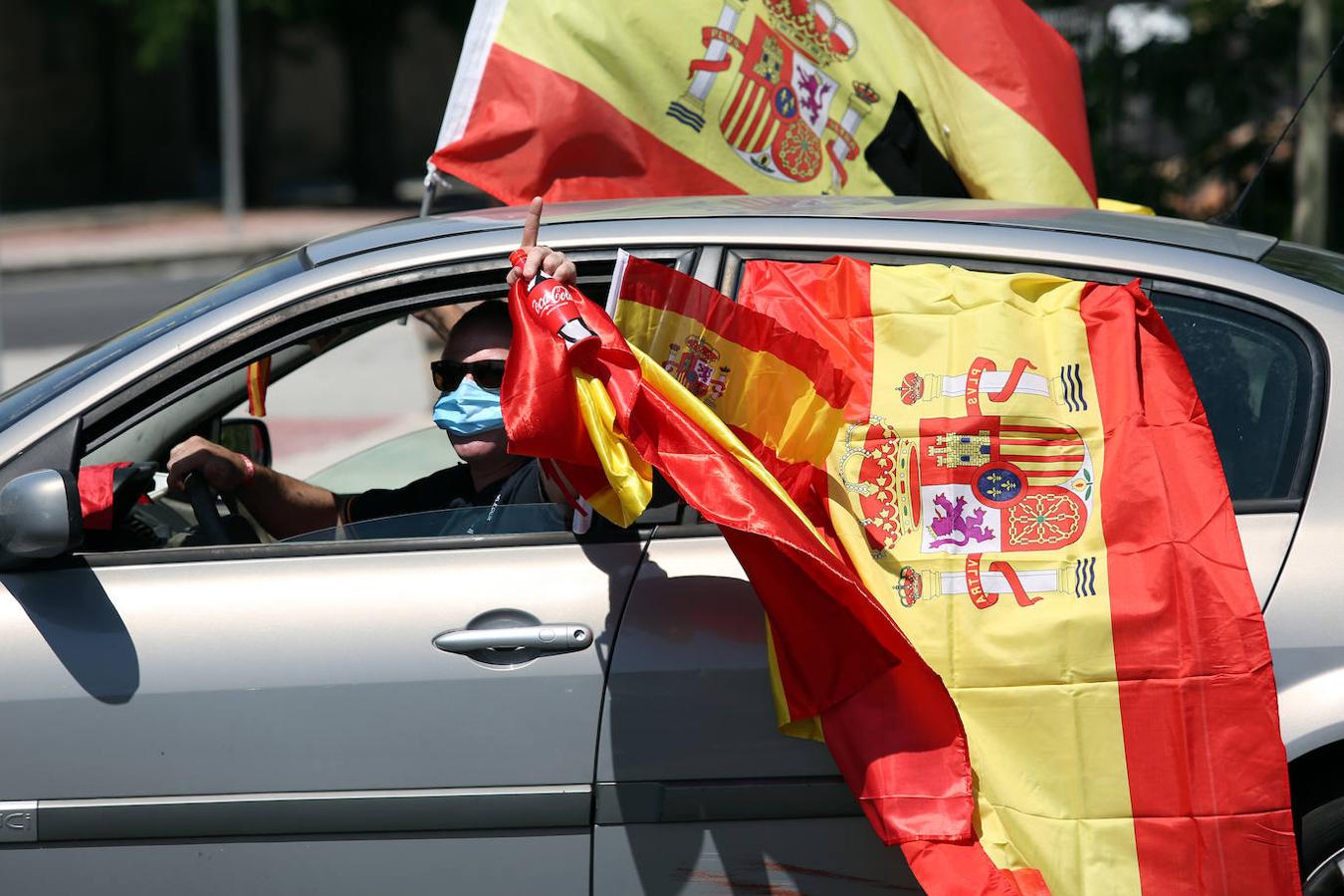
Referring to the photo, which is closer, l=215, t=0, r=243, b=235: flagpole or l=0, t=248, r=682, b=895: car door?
l=0, t=248, r=682, b=895: car door

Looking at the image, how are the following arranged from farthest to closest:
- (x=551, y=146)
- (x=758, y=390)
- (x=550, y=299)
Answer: (x=551, y=146) < (x=758, y=390) < (x=550, y=299)

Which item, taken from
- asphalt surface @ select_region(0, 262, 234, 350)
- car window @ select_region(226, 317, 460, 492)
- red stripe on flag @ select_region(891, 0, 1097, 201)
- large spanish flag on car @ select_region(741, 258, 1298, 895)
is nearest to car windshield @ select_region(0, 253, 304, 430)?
large spanish flag on car @ select_region(741, 258, 1298, 895)

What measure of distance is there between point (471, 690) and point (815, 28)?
2.45 metres

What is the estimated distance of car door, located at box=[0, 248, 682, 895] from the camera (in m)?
2.67

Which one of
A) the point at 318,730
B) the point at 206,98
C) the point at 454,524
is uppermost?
the point at 206,98

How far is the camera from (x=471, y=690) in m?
2.66

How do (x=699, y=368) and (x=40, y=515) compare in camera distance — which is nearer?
(x=40, y=515)

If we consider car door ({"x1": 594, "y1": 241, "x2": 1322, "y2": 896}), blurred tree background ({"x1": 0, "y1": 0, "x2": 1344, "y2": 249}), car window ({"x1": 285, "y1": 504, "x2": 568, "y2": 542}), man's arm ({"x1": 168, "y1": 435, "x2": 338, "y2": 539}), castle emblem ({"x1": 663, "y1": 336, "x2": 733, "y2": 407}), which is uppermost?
blurred tree background ({"x1": 0, "y1": 0, "x2": 1344, "y2": 249})

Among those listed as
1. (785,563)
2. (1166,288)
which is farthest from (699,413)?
(1166,288)

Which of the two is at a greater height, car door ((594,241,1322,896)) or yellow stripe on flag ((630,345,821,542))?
A: yellow stripe on flag ((630,345,821,542))

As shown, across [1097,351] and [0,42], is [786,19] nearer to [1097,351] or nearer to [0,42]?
[1097,351]

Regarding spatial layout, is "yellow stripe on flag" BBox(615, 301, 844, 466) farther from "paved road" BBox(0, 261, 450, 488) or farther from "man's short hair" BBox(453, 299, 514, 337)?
"paved road" BBox(0, 261, 450, 488)

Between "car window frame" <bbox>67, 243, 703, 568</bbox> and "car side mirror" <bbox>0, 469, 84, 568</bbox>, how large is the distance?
14 cm

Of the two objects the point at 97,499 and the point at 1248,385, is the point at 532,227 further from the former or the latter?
the point at 1248,385
